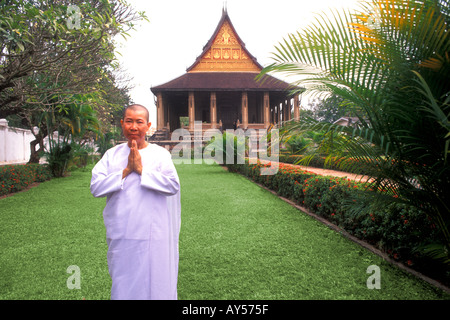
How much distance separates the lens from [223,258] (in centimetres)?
336

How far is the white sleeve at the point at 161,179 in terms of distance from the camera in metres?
1.92

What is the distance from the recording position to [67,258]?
3.40 meters

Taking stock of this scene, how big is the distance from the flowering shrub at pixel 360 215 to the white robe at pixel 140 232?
5.68 ft

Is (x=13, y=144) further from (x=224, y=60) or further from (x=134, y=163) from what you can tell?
(x=134, y=163)

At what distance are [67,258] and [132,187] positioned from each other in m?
2.06

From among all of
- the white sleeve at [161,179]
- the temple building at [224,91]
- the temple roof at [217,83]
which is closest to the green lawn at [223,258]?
the white sleeve at [161,179]

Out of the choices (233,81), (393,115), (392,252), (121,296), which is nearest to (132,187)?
(121,296)

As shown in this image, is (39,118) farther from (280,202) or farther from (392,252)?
(392,252)

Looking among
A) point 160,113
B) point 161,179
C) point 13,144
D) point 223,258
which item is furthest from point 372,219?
point 160,113

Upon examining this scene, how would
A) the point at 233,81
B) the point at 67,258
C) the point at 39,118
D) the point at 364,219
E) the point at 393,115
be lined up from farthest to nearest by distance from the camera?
the point at 233,81 → the point at 39,118 → the point at 364,219 → the point at 67,258 → the point at 393,115

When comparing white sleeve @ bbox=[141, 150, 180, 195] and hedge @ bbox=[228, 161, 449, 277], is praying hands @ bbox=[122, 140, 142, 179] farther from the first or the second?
hedge @ bbox=[228, 161, 449, 277]

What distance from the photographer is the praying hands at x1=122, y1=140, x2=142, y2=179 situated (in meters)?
1.95

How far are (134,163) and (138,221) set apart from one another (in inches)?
14.1

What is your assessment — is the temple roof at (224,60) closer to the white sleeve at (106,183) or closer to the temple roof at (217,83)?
the temple roof at (217,83)
